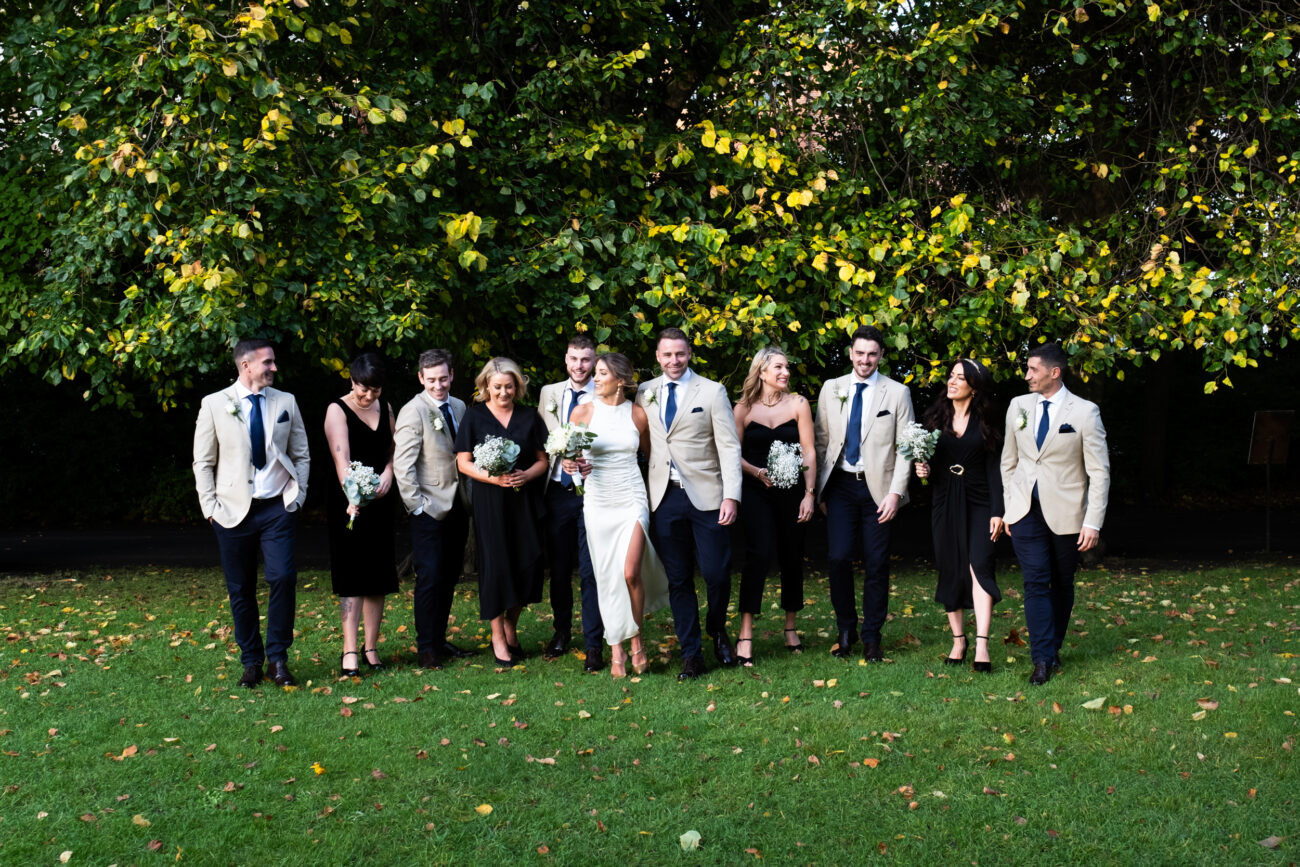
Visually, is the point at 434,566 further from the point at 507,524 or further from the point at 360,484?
the point at 360,484

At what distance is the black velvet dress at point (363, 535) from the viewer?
25.5 ft

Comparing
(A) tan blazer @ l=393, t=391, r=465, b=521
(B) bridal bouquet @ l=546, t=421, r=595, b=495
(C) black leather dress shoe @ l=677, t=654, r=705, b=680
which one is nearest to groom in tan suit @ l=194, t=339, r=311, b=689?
(A) tan blazer @ l=393, t=391, r=465, b=521

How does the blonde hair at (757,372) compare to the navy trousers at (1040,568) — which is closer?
the navy trousers at (1040,568)

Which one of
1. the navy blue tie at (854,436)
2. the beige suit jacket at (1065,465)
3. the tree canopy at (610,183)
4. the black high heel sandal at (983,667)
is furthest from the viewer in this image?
the tree canopy at (610,183)

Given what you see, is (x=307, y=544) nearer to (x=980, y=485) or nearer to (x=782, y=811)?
(x=980, y=485)

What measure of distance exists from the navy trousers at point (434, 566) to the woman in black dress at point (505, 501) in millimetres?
174

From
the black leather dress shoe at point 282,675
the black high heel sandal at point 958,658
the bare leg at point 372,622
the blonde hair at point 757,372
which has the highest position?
the blonde hair at point 757,372

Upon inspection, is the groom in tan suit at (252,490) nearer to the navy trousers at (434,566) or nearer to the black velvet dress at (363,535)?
the black velvet dress at (363,535)

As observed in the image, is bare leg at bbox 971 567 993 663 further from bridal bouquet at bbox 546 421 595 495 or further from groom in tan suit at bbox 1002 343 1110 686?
bridal bouquet at bbox 546 421 595 495

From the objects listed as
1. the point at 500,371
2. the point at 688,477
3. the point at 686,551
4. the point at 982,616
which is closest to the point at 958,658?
the point at 982,616

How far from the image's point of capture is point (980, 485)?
7.73m

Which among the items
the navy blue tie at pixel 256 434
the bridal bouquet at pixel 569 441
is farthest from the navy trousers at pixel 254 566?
the bridal bouquet at pixel 569 441

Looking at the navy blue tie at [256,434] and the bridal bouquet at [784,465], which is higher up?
the navy blue tie at [256,434]

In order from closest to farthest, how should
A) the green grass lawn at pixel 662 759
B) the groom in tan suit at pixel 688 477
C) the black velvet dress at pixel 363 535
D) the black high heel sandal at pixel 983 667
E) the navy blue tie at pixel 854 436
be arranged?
1. the green grass lawn at pixel 662 759
2. the groom in tan suit at pixel 688 477
3. the black high heel sandal at pixel 983 667
4. the black velvet dress at pixel 363 535
5. the navy blue tie at pixel 854 436
